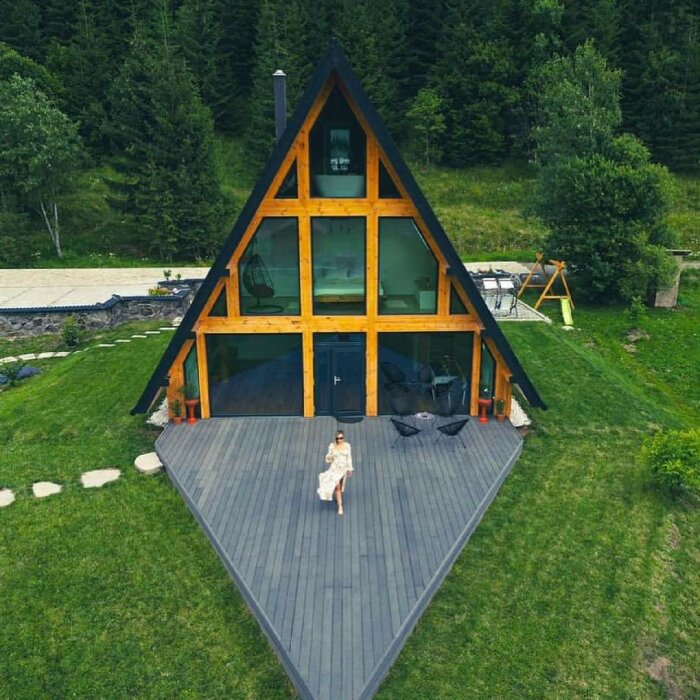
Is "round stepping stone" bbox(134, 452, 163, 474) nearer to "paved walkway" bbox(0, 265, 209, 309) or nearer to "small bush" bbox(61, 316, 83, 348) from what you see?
"small bush" bbox(61, 316, 83, 348)

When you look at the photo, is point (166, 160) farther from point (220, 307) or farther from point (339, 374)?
point (339, 374)

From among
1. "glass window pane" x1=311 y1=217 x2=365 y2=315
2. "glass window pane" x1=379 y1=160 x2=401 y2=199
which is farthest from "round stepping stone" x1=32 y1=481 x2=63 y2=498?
"glass window pane" x1=379 y1=160 x2=401 y2=199

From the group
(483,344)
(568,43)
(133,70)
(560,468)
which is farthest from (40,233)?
(568,43)

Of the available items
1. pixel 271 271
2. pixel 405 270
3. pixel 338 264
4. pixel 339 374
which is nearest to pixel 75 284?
pixel 271 271

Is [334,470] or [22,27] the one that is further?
[22,27]

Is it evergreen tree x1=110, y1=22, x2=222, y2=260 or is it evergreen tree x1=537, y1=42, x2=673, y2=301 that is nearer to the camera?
evergreen tree x1=537, y1=42, x2=673, y2=301

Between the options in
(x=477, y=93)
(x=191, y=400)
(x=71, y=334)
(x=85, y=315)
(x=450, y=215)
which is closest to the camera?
(x=191, y=400)

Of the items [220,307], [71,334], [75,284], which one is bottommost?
[71,334]

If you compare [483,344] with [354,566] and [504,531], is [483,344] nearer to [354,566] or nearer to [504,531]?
[504,531]
